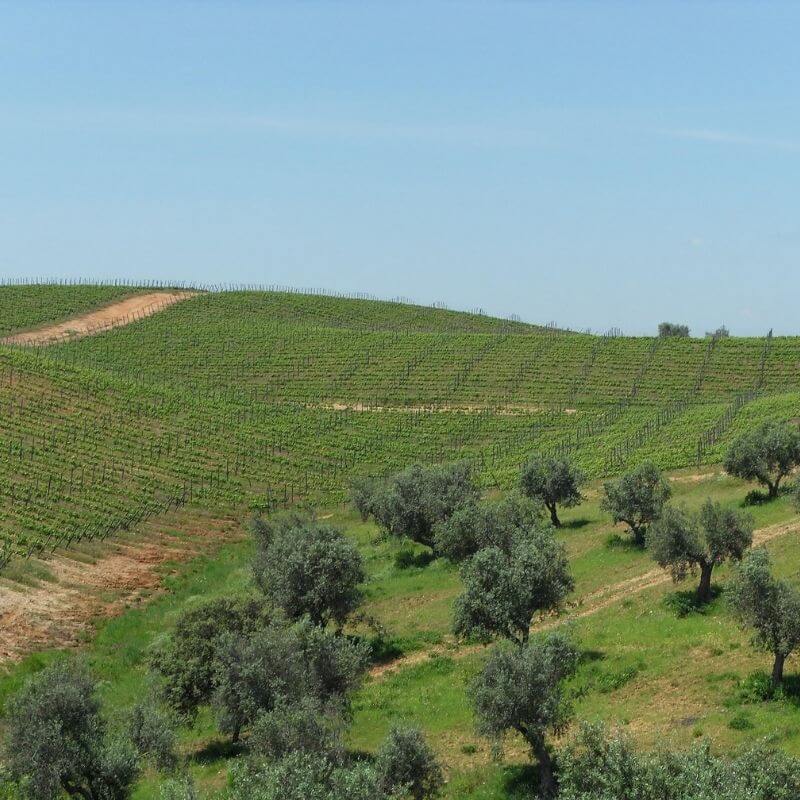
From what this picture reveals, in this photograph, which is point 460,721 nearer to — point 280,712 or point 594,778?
point 280,712

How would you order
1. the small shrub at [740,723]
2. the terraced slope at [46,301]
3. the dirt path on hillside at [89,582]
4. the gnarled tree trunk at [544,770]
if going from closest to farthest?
the gnarled tree trunk at [544,770], the small shrub at [740,723], the dirt path on hillside at [89,582], the terraced slope at [46,301]

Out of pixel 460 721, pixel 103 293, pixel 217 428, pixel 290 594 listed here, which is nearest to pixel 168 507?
pixel 217 428

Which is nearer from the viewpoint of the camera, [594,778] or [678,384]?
[594,778]

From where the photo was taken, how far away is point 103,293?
17638cm

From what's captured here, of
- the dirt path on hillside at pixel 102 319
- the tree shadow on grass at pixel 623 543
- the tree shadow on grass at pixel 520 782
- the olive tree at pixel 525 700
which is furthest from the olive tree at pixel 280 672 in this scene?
the dirt path on hillside at pixel 102 319

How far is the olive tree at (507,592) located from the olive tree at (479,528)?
392 inches

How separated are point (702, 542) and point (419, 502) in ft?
71.5

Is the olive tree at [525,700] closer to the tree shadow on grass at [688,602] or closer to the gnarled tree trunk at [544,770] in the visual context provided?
the gnarled tree trunk at [544,770]

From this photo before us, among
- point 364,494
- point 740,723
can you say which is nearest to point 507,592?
point 740,723

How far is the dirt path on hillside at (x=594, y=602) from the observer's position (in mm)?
45844

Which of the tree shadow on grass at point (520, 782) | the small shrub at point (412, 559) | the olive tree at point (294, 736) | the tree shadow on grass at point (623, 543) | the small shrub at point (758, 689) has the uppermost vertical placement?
the tree shadow on grass at point (623, 543)

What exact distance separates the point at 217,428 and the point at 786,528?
201 feet

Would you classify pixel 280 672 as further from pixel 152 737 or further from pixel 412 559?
pixel 412 559

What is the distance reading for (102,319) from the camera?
156625 millimetres
